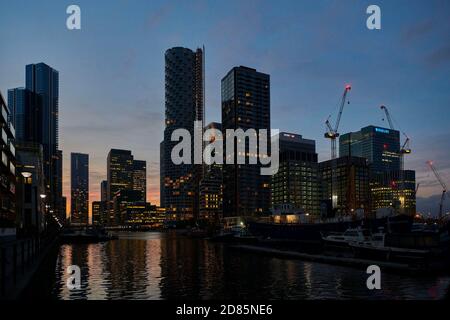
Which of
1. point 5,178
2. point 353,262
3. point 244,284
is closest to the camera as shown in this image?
point 244,284

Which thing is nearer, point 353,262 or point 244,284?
point 244,284

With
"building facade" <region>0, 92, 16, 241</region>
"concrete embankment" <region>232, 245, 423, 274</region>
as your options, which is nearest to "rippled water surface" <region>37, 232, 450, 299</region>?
"concrete embankment" <region>232, 245, 423, 274</region>

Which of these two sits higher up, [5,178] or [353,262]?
[5,178]

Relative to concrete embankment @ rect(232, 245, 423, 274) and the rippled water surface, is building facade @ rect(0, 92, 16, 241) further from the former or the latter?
concrete embankment @ rect(232, 245, 423, 274)

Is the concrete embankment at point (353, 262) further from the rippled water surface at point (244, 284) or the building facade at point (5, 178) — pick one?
the building facade at point (5, 178)

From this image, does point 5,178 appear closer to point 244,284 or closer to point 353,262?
point 244,284

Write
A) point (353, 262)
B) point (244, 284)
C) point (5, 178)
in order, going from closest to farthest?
point (244, 284)
point (353, 262)
point (5, 178)

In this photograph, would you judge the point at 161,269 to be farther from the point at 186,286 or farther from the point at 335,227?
the point at 335,227

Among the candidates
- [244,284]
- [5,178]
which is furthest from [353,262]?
Result: [5,178]

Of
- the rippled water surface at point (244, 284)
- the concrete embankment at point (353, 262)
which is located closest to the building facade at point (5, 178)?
the rippled water surface at point (244, 284)
